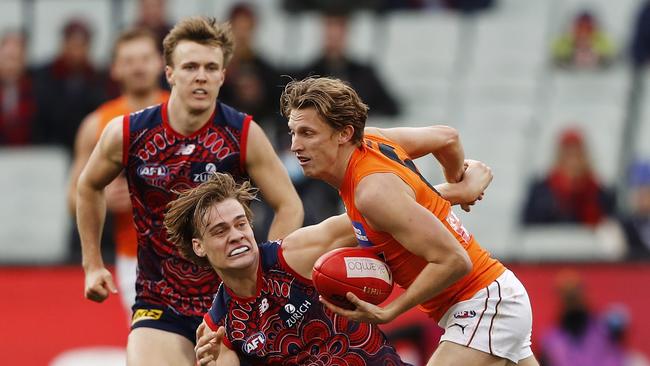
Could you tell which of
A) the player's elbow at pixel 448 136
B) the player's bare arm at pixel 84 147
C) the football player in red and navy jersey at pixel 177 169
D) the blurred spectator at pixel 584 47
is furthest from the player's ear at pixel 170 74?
the blurred spectator at pixel 584 47

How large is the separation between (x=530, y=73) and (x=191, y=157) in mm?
7305

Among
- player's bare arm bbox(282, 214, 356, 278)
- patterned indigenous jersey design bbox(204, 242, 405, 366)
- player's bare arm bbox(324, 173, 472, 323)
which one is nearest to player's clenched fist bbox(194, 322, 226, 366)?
patterned indigenous jersey design bbox(204, 242, 405, 366)

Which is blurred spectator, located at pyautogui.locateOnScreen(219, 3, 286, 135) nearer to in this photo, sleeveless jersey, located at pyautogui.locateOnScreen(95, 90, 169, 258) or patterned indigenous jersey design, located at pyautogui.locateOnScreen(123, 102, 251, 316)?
sleeveless jersey, located at pyautogui.locateOnScreen(95, 90, 169, 258)

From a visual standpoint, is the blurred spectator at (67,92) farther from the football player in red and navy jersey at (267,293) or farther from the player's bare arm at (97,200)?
the football player in red and navy jersey at (267,293)

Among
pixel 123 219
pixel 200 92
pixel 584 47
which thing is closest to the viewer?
pixel 200 92

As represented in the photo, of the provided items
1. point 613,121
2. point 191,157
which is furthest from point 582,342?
point 191,157

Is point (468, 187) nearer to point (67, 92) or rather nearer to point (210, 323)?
point (210, 323)

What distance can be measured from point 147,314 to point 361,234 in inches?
62.6

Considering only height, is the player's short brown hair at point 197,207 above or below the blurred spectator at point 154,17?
above

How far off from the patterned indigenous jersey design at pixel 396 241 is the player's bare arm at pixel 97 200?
146cm

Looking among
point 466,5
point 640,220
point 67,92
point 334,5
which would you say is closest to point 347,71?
point 334,5

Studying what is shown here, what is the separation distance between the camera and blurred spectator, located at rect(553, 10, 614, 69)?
13414 mm

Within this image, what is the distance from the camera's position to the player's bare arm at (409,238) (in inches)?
227

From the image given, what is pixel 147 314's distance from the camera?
281 inches
